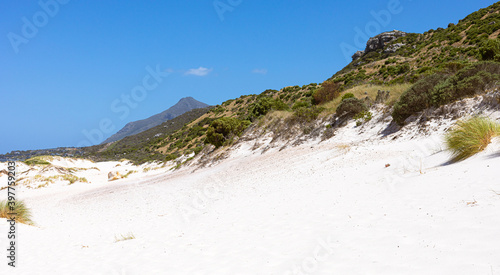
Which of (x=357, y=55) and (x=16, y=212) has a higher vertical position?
(x=357, y=55)

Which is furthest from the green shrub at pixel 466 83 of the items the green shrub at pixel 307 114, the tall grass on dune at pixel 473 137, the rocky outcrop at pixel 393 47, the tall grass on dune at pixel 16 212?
the rocky outcrop at pixel 393 47

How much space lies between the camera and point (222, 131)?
34.0 m

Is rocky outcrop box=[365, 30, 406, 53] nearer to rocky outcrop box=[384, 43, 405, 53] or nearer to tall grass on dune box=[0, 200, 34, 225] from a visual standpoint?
rocky outcrop box=[384, 43, 405, 53]

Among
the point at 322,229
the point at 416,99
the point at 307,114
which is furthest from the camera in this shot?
the point at 307,114

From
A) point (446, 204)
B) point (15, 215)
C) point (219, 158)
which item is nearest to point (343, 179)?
point (446, 204)

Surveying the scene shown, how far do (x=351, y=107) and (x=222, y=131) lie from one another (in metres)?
16.7

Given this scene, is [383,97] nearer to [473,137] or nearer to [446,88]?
[446,88]

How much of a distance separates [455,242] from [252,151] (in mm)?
22370

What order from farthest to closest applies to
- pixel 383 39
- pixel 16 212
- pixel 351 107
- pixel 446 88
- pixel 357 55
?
pixel 357 55
pixel 383 39
pixel 351 107
pixel 446 88
pixel 16 212

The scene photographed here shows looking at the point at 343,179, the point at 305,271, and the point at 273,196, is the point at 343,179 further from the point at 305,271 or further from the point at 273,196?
the point at 305,271

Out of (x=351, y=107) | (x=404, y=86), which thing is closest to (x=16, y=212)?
(x=351, y=107)

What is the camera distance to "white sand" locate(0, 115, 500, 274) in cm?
392

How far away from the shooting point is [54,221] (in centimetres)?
1335

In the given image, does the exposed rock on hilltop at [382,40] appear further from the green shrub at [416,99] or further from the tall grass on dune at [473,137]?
the tall grass on dune at [473,137]
